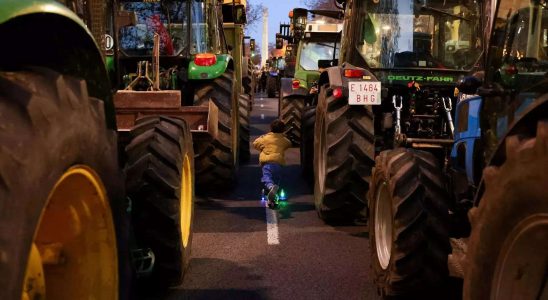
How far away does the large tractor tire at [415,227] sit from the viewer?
452 centimetres

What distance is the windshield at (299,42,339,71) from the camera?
15.1 metres

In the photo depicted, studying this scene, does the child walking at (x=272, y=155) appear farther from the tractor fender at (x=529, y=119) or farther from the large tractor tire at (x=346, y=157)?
the tractor fender at (x=529, y=119)

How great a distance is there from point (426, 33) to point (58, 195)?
5.39 metres

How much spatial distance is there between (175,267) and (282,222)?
274 cm

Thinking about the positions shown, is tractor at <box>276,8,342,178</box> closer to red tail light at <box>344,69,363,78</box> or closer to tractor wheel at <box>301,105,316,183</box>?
tractor wheel at <box>301,105,316,183</box>

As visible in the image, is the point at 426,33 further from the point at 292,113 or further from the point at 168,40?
the point at 292,113

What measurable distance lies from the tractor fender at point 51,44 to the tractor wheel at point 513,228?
169 centimetres

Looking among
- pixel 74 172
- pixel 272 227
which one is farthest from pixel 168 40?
pixel 74 172

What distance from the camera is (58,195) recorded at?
99.8 inches

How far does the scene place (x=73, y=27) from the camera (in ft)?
8.66

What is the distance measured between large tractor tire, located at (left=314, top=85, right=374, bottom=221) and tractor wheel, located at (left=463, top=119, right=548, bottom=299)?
12.6 ft

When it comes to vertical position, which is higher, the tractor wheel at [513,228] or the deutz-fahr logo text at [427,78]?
the deutz-fahr logo text at [427,78]

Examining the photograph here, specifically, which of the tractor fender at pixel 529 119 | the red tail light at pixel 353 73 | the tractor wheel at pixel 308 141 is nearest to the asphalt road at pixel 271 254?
the tractor wheel at pixel 308 141

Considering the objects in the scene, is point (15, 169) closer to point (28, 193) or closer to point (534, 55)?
point (28, 193)
